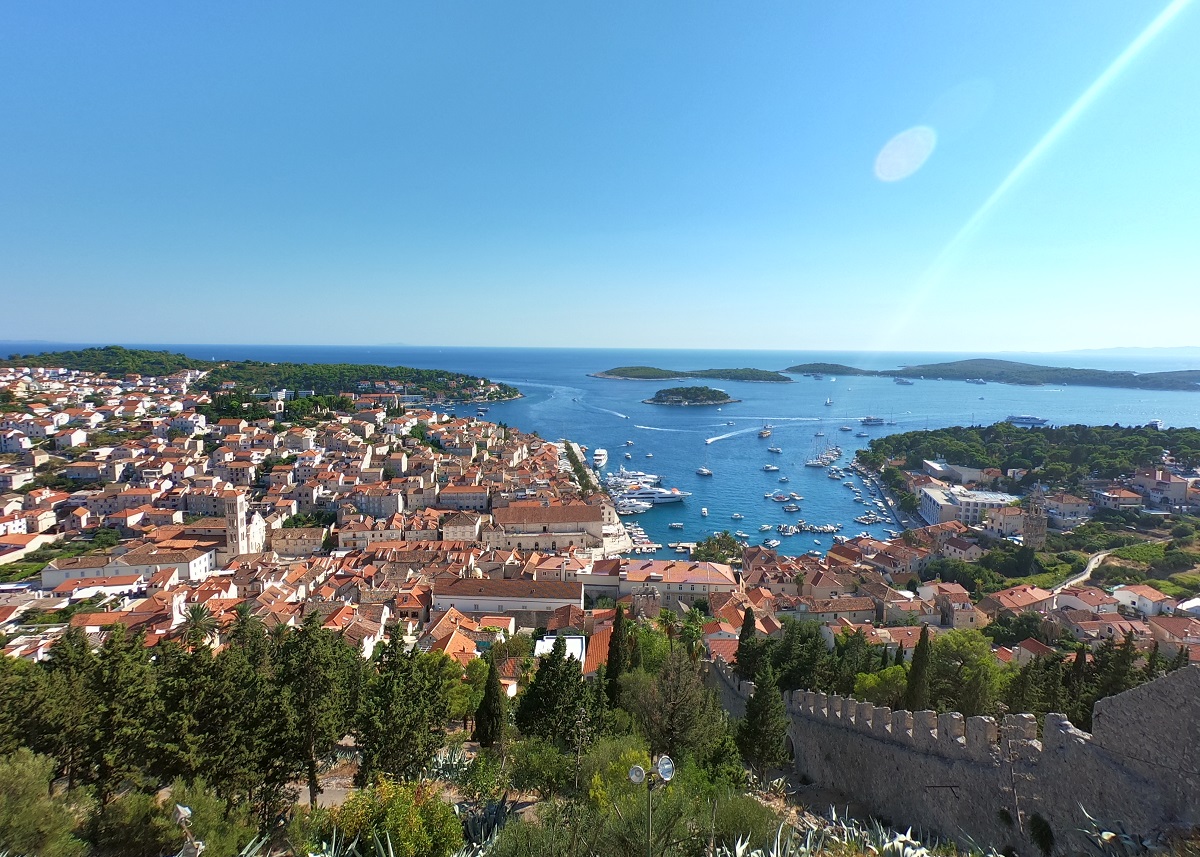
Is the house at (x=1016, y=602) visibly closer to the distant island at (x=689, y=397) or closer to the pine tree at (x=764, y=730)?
the pine tree at (x=764, y=730)

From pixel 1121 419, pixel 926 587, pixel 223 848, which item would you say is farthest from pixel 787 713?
pixel 1121 419

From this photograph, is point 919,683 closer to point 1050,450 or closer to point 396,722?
point 396,722

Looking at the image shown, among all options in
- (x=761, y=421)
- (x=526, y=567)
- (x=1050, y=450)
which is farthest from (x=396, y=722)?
(x=761, y=421)


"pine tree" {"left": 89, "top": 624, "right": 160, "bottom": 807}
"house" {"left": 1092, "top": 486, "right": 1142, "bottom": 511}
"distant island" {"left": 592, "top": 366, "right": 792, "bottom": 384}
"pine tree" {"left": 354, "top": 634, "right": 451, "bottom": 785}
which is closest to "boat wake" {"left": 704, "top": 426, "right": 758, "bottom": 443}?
"house" {"left": 1092, "top": 486, "right": 1142, "bottom": 511}

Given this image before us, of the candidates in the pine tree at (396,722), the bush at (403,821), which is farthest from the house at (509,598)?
the bush at (403,821)

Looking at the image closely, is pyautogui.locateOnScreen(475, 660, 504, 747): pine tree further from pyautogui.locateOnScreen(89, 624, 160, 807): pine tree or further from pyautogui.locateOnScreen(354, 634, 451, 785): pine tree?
pyautogui.locateOnScreen(89, 624, 160, 807): pine tree
